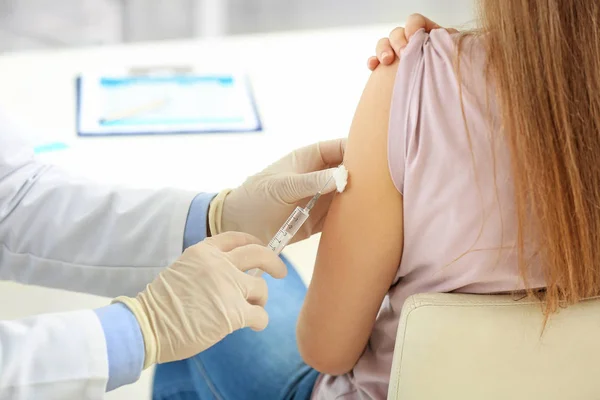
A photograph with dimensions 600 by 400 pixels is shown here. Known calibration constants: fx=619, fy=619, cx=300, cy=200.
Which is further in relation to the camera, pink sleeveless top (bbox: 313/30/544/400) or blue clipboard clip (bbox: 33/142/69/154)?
blue clipboard clip (bbox: 33/142/69/154)

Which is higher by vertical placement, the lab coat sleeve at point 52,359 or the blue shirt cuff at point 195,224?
the blue shirt cuff at point 195,224

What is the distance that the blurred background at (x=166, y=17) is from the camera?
1821 mm

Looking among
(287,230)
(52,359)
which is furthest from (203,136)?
(52,359)

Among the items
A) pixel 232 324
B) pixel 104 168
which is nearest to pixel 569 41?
pixel 232 324

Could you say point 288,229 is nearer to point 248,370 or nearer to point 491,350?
point 248,370

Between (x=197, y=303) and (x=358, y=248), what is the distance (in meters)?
0.22

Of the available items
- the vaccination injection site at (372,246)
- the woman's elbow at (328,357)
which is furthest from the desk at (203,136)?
the woman's elbow at (328,357)

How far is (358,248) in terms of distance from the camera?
80 centimetres

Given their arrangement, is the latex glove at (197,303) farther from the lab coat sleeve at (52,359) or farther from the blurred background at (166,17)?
the blurred background at (166,17)

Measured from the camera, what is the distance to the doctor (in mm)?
779

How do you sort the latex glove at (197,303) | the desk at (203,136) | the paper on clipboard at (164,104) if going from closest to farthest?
1. the latex glove at (197,303)
2. the desk at (203,136)
3. the paper on clipboard at (164,104)

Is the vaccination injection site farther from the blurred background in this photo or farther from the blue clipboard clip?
the blurred background

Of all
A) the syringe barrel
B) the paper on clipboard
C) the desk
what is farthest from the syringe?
the paper on clipboard

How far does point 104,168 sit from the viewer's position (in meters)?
1.32
